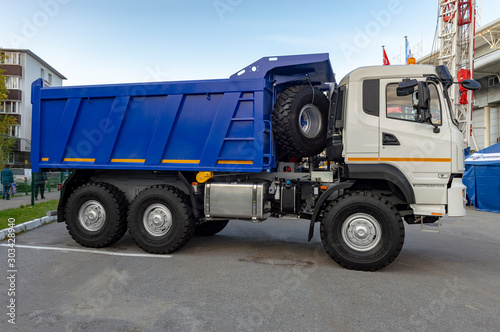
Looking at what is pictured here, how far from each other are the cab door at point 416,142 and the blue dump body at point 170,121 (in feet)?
4.40

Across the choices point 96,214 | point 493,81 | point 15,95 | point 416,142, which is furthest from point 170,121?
point 15,95

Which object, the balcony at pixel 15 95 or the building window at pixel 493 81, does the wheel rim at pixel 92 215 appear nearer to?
the building window at pixel 493 81

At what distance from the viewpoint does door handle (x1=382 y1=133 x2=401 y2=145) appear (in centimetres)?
524

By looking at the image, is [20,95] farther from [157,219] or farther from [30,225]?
[157,219]

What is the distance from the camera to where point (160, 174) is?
255 inches

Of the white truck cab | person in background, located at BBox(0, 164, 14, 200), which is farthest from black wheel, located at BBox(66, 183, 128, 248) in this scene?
person in background, located at BBox(0, 164, 14, 200)

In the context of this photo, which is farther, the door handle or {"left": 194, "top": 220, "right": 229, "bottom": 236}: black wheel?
{"left": 194, "top": 220, "right": 229, "bottom": 236}: black wheel

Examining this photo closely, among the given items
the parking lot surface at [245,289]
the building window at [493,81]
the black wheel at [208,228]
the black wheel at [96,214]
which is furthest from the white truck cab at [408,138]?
the building window at [493,81]

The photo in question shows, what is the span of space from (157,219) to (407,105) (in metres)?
4.39

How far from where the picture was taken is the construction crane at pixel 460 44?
22.4m

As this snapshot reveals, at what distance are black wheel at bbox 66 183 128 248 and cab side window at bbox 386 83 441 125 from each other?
481 cm

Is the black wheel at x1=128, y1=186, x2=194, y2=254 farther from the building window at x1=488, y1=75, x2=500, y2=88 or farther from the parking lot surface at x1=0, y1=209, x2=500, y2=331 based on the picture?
the building window at x1=488, y1=75, x2=500, y2=88

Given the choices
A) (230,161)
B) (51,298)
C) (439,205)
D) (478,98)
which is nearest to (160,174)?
(230,161)

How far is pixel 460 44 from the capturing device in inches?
915
